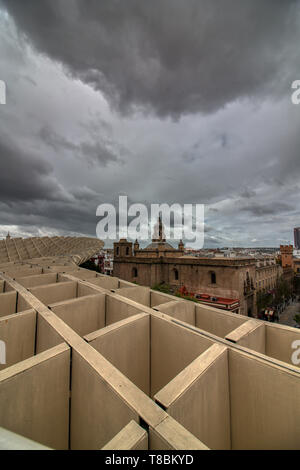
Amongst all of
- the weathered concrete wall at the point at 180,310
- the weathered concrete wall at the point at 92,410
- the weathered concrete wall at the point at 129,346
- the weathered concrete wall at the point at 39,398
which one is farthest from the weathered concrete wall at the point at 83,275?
the weathered concrete wall at the point at 92,410

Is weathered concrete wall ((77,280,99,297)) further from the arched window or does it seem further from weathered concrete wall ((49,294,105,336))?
the arched window

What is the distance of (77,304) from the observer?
575cm

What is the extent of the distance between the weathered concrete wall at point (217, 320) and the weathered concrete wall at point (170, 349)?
68.1 inches

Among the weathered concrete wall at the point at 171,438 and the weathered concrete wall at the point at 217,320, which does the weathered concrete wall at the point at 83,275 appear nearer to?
the weathered concrete wall at the point at 217,320

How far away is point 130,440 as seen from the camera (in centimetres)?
168

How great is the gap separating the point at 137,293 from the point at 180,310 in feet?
7.73

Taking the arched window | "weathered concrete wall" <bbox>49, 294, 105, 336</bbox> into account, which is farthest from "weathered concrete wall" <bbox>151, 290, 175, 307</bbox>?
the arched window

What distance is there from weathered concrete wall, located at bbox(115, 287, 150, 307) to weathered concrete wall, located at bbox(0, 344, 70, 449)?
4259 millimetres

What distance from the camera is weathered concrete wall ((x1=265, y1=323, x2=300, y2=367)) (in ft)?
13.9

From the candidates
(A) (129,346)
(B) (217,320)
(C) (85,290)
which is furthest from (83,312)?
(B) (217,320)

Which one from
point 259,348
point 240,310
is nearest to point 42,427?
point 259,348

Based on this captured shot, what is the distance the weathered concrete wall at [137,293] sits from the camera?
7375 mm

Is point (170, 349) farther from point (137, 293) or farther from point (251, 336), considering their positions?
point (137, 293)
